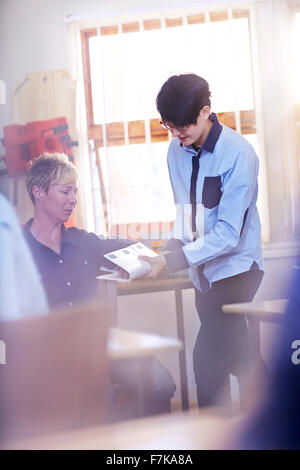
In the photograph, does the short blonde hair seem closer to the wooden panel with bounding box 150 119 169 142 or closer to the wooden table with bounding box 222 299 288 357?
the wooden panel with bounding box 150 119 169 142

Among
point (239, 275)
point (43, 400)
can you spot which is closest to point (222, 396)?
point (239, 275)

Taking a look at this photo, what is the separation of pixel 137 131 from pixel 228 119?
26cm

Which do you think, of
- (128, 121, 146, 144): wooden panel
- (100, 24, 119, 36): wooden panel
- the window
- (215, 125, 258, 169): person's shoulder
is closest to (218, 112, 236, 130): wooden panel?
the window

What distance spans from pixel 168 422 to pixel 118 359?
265 millimetres

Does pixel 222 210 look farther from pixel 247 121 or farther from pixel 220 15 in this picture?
pixel 220 15

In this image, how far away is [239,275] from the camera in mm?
1254

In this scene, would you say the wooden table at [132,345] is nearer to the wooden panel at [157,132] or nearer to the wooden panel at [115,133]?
the wooden panel at [157,132]

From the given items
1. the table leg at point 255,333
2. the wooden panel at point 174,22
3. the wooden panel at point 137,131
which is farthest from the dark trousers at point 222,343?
the wooden panel at point 174,22

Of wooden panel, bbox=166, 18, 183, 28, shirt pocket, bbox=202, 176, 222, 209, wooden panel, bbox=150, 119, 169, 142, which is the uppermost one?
wooden panel, bbox=166, 18, 183, 28

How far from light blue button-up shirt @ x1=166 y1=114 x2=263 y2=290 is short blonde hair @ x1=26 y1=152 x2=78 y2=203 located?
277 millimetres

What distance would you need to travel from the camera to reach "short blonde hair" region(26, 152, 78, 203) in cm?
134

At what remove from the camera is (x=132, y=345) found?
93cm

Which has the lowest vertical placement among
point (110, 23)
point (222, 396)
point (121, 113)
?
point (222, 396)

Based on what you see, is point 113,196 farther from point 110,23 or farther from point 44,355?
point 44,355
